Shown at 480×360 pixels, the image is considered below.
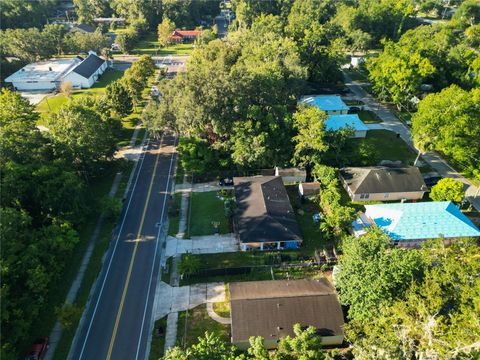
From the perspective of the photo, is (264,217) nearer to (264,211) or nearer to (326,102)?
(264,211)

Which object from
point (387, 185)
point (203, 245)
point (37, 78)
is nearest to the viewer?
point (203, 245)

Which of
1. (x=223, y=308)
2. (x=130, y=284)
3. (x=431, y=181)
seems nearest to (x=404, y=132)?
(x=431, y=181)

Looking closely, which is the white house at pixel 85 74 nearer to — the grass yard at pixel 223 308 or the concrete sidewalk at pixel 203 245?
the concrete sidewalk at pixel 203 245

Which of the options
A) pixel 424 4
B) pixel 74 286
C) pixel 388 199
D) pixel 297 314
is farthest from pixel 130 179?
pixel 424 4

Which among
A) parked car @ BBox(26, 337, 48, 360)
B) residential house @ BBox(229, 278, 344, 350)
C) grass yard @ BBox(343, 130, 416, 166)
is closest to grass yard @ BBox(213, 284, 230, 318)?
residential house @ BBox(229, 278, 344, 350)

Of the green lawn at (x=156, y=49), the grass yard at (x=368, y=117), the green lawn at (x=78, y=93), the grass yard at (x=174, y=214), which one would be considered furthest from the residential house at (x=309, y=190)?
the green lawn at (x=156, y=49)

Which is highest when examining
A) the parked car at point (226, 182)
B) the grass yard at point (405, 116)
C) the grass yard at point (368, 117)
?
the grass yard at point (405, 116)

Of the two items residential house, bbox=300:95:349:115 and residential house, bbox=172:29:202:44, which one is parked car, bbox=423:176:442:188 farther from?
residential house, bbox=172:29:202:44
